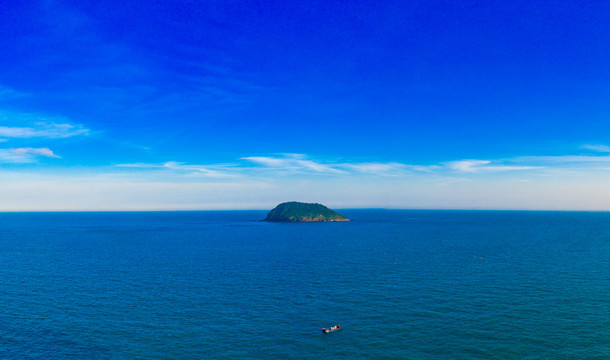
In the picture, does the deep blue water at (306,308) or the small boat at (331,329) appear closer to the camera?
the deep blue water at (306,308)

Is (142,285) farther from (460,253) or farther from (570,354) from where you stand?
(460,253)

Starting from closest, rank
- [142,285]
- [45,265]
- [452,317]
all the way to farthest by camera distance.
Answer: [452,317] < [142,285] < [45,265]

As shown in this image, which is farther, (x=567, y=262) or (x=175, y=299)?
(x=567, y=262)

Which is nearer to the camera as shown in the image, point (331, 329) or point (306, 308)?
point (331, 329)

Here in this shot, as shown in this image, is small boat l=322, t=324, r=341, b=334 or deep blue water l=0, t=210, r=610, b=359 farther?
small boat l=322, t=324, r=341, b=334

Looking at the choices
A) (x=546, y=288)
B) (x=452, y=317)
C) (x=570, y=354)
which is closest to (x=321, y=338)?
(x=452, y=317)

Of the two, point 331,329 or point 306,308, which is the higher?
point 306,308

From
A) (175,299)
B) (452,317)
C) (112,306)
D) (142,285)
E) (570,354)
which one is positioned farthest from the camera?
(142,285)

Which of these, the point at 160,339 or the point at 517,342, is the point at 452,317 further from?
the point at 160,339

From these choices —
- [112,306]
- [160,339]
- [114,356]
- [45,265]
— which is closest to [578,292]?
[160,339]
